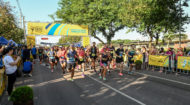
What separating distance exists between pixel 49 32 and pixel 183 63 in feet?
61.1

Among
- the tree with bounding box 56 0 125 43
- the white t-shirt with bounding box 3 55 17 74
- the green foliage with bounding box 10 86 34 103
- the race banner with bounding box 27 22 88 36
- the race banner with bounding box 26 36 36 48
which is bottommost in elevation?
the green foliage with bounding box 10 86 34 103

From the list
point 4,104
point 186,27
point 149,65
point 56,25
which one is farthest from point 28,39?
point 186,27

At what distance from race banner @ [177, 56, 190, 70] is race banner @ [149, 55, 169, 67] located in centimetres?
90

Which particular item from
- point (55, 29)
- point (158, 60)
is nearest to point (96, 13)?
point (55, 29)

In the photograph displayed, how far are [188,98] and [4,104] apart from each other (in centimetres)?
667

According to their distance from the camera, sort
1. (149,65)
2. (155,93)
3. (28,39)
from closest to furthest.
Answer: (155,93)
(149,65)
(28,39)

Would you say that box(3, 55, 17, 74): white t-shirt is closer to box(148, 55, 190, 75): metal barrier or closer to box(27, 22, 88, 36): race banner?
box(148, 55, 190, 75): metal barrier

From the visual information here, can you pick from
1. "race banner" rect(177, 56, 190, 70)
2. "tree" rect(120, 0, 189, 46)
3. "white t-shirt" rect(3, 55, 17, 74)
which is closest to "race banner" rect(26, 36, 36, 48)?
"tree" rect(120, 0, 189, 46)

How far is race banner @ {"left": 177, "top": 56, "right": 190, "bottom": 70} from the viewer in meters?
10.2

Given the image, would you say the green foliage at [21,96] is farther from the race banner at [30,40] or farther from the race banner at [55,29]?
the race banner at [55,29]

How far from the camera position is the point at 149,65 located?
13547mm

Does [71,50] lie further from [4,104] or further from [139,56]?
[139,56]

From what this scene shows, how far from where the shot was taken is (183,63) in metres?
10.5

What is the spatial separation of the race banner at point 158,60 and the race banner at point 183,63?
90cm
